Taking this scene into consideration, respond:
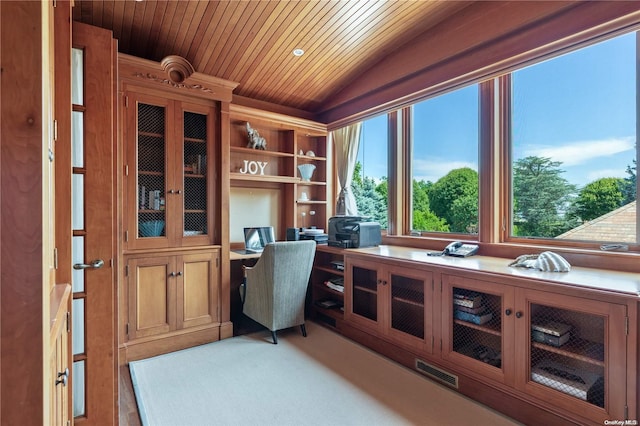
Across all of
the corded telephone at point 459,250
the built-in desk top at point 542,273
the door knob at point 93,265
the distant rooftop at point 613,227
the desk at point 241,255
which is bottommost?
the desk at point 241,255

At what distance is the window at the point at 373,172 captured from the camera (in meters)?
3.79

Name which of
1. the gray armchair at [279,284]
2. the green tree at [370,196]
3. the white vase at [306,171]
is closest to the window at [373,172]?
the green tree at [370,196]

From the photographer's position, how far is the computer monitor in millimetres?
3656

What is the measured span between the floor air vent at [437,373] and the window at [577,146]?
126 cm

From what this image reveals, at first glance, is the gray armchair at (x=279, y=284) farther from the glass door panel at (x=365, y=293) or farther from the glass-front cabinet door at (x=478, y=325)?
the glass-front cabinet door at (x=478, y=325)

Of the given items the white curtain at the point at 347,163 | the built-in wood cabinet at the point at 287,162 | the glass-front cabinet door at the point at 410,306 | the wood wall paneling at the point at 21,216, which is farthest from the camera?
the white curtain at the point at 347,163

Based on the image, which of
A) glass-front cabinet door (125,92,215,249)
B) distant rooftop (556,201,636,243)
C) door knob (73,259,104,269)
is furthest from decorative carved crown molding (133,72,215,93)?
distant rooftop (556,201,636,243)

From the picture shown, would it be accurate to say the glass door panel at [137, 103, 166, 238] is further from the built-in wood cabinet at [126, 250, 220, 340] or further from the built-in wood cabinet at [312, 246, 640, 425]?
the built-in wood cabinet at [312, 246, 640, 425]

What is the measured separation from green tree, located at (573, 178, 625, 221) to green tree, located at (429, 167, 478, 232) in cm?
75

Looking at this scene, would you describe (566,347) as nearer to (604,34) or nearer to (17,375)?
(604,34)

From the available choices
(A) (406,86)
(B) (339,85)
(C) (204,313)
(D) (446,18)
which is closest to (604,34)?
(D) (446,18)

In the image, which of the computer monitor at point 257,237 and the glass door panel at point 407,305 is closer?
the glass door panel at point 407,305

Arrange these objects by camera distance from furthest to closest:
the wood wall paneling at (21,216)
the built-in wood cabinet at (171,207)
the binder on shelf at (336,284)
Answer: the binder on shelf at (336,284), the built-in wood cabinet at (171,207), the wood wall paneling at (21,216)

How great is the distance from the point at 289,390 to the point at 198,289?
1350mm
